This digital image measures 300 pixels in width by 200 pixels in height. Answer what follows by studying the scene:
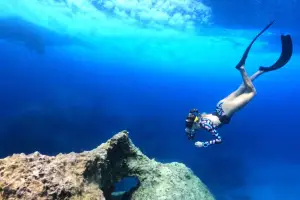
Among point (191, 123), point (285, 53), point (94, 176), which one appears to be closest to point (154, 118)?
point (285, 53)

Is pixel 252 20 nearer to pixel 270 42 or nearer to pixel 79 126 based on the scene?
pixel 270 42

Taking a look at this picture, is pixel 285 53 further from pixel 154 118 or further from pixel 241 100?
pixel 154 118

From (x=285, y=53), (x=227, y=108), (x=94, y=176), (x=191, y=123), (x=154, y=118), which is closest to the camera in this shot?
(x=94, y=176)

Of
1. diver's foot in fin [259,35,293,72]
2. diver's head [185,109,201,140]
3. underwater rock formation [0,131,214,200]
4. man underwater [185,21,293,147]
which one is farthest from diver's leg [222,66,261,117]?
underwater rock formation [0,131,214,200]

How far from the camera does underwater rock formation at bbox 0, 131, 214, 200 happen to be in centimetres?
329

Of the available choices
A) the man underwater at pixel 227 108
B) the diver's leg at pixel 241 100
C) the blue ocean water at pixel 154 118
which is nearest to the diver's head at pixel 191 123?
the man underwater at pixel 227 108

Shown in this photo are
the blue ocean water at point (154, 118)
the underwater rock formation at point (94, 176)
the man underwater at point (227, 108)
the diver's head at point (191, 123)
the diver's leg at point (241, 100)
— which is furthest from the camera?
the blue ocean water at point (154, 118)

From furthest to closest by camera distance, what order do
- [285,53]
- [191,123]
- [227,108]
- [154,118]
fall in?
1. [154,118]
2. [285,53]
3. [227,108]
4. [191,123]

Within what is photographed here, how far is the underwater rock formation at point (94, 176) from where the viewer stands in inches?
129

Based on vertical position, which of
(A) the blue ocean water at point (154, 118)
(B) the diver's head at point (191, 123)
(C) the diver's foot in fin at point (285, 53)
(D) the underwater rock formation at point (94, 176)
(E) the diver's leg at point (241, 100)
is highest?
(A) the blue ocean water at point (154, 118)

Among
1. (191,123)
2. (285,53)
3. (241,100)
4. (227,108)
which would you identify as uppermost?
(285,53)

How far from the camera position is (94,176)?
14.1 ft

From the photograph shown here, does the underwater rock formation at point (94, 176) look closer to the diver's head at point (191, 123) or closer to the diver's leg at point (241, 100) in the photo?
the diver's head at point (191, 123)

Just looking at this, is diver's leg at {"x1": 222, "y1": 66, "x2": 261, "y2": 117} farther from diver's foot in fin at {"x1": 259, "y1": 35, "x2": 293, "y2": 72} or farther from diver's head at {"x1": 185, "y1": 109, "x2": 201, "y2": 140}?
diver's head at {"x1": 185, "y1": 109, "x2": 201, "y2": 140}
